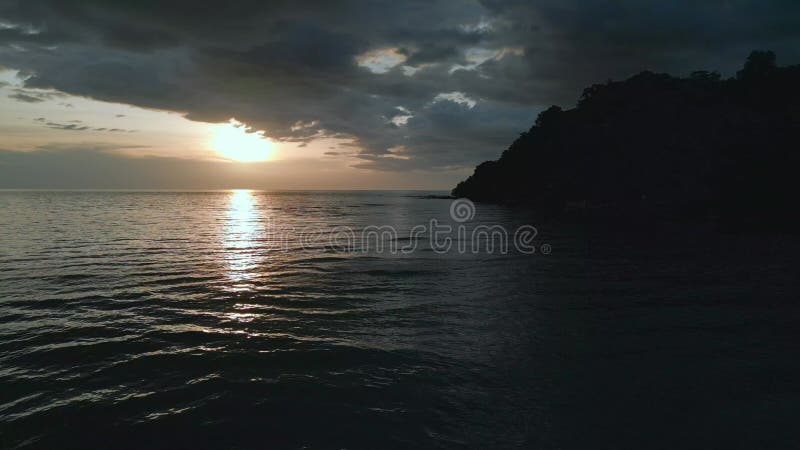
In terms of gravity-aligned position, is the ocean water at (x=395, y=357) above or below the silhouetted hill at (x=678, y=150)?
below

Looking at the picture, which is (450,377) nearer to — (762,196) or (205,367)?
(205,367)

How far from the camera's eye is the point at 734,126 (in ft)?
285

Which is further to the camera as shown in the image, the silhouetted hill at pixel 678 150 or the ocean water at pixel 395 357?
the silhouetted hill at pixel 678 150

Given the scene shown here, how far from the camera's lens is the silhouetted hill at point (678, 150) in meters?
61.0

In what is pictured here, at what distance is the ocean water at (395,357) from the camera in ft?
28.6

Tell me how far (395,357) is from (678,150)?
109389mm

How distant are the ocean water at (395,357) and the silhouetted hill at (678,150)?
45.1 m

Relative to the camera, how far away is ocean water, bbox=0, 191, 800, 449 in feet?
28.6

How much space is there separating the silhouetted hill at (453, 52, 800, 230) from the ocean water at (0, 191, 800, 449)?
45069 millimetres

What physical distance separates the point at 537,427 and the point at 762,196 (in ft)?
231

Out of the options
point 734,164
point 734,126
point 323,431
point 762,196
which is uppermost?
point 734,126

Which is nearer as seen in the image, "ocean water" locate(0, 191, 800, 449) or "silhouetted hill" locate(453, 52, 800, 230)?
"ocean water" locate(0, 191, 800, 449)

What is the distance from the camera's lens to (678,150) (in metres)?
96.1

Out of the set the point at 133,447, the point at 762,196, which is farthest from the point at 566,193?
the point at 133,447
